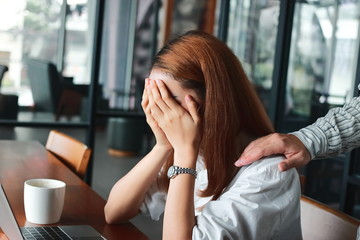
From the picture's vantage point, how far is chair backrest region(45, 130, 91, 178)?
221cm

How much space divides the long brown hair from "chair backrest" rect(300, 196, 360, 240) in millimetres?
271

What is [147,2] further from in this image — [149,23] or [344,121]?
[344,121]

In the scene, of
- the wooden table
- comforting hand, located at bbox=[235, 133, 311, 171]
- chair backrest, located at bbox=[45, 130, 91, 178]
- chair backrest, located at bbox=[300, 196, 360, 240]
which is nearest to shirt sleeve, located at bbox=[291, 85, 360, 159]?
comforting hand, located at bbox=[235, 133, 311, 171]

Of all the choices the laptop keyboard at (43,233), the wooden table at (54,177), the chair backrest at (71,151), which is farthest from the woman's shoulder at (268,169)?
the chair backrest at (71,151)

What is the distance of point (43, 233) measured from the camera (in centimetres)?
135

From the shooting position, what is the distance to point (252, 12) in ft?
13.2

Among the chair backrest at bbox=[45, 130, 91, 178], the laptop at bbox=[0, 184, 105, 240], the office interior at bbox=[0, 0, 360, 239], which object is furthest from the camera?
the office interior at bbox=[0, 0, 360, 239]

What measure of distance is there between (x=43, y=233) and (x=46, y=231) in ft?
0.06

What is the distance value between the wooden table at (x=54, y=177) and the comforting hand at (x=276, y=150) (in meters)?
0.35

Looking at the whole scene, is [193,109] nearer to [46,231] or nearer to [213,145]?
[213,145]

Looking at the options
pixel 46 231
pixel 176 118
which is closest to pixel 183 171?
pixel 176 118

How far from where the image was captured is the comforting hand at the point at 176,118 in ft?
4.42

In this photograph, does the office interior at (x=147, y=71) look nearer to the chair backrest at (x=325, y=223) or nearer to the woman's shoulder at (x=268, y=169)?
the chair backrest at (x=325, y=223)

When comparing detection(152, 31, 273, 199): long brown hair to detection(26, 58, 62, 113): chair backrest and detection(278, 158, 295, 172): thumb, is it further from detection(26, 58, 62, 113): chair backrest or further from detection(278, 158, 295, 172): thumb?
detection(26, 58, 62, 113): chair backrest
